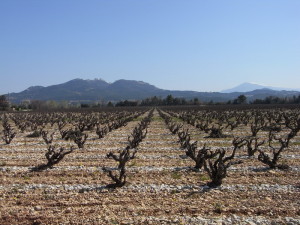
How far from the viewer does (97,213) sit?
732 centimetres

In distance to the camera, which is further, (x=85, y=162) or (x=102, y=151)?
(x=102, y=151)

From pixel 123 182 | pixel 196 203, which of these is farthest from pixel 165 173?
pixel 196 203

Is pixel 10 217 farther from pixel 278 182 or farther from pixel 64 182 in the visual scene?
pixel 278 182

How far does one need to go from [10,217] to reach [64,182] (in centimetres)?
294

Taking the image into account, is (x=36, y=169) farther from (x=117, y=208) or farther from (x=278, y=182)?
(x=278, y=182)

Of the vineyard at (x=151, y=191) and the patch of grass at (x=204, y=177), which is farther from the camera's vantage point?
the patch of grass at (x=204, y=177)

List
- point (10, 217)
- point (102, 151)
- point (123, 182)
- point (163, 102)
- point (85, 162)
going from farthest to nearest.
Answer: point (163, 102)
point (102, 151)
point (85, 162)
point (123, 182)
point (10, 217)

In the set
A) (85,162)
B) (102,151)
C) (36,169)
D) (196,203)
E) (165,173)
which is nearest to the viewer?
(196,203)

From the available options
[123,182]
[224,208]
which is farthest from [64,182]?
[224,208]

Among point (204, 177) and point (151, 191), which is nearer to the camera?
point (151, 191)

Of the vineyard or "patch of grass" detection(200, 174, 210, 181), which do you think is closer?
the vineyard

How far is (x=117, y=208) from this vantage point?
7617mm

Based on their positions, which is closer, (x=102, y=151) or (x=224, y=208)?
(x=224, y=208)

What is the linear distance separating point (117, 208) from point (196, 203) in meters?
1.96
